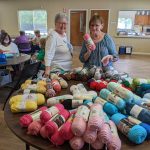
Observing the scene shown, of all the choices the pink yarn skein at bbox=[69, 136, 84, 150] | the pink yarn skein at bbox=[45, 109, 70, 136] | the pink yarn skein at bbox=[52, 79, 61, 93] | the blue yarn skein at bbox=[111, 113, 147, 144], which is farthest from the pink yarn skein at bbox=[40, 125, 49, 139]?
the pink yarn skein at bbox=[52, 79, 61, 93]

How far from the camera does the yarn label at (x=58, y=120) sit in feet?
2.52

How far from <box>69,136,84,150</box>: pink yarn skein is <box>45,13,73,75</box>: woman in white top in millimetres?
974

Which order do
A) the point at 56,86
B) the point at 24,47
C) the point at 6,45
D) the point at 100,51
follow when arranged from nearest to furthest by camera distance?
the point at 56,86 < the point at 100,51 < the point at 6,45 < the point at 24,47

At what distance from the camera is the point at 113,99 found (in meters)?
0.94

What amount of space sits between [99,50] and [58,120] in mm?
981

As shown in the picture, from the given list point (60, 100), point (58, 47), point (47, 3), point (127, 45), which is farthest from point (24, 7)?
point (60, 100)

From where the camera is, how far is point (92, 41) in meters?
1.55

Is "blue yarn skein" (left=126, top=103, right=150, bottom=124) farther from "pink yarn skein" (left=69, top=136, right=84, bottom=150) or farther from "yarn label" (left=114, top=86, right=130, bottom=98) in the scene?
"pink yarn skein" (left=69, top=136, right=84, bottom=150)

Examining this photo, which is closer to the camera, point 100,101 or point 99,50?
point 100,101

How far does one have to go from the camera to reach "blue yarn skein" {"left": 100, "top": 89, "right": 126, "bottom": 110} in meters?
0.90

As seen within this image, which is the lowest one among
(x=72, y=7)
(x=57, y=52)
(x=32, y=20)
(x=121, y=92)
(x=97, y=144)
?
(x=97, y=144)

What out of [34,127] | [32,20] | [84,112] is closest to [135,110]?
[84,112]

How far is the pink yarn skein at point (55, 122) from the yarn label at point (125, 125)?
239mm

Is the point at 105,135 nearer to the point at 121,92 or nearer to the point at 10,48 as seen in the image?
the point at 121,92
